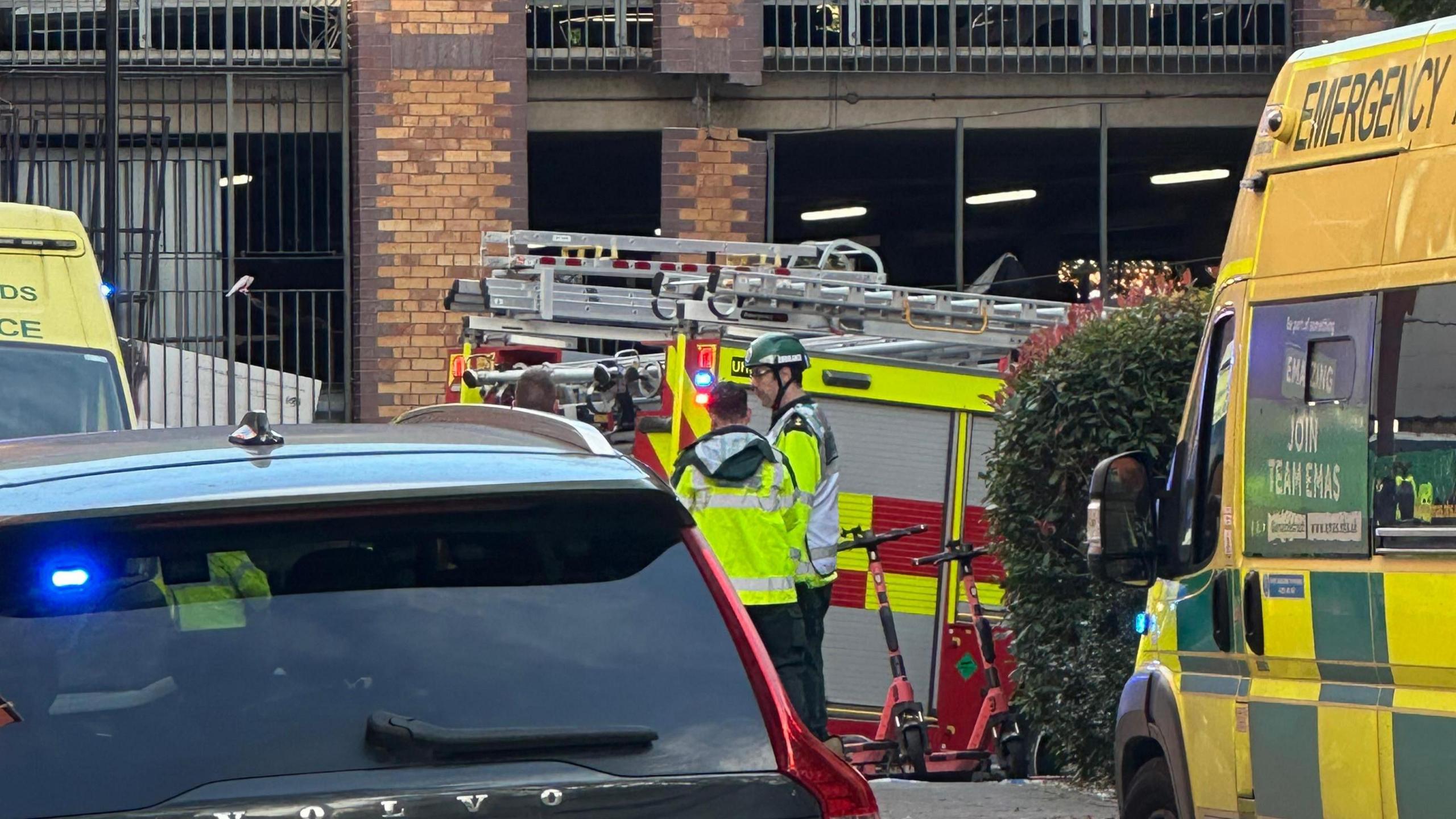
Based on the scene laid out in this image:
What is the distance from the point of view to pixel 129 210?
50.0 feet

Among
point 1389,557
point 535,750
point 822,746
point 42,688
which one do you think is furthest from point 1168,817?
point 42,688

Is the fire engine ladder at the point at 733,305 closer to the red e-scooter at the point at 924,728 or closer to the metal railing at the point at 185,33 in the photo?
the red e-scooter at the point at 924,728

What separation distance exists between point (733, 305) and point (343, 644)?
309 inches

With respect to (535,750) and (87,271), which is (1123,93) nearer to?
(87,271)

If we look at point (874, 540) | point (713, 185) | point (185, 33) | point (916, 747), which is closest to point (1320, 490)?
point (874, 540)

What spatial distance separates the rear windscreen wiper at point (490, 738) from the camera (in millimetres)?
2811

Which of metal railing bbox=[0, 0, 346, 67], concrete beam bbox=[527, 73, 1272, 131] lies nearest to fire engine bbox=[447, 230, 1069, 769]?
concrete beam bbox=[527, 73, 1272, 131]

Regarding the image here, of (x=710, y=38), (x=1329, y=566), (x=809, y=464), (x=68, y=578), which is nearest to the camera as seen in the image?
(x=68, y=578)

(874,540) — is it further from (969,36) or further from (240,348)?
(240,348)

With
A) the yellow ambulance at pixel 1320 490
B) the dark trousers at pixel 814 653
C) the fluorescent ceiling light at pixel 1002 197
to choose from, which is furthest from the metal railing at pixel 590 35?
the yellow ambulance at pixel 1320 490

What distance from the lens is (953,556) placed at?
9602 mm

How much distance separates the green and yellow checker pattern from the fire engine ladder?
5.49 m

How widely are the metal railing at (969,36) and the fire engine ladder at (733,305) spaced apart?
148 inches

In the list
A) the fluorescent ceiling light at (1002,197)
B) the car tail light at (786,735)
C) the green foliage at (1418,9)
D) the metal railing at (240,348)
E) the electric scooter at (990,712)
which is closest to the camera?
the car tail light at (786,735)
